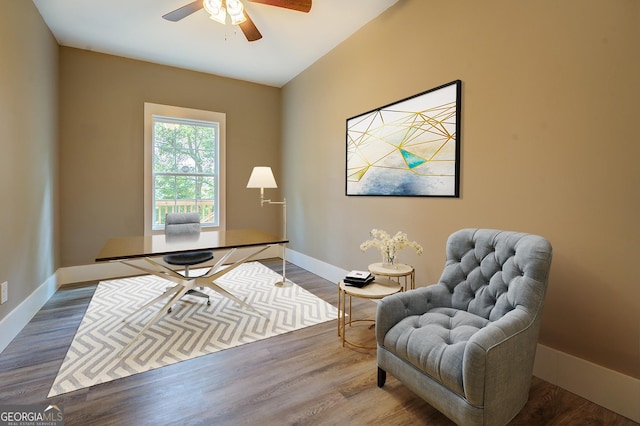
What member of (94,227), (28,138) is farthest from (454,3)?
(94,227)

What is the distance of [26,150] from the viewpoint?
8.73 feet

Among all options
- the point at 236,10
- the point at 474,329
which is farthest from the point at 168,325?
the point at 236,10

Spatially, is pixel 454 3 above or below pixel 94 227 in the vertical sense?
above

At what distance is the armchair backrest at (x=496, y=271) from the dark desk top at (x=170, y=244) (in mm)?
1432

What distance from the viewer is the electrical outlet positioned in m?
2.17

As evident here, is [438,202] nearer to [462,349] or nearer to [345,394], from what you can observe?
[462,349]

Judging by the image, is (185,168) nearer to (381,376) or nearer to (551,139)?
(381,376)

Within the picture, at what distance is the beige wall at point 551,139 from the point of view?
61.3 inches

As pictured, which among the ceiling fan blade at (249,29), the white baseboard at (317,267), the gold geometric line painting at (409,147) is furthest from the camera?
the white baseboard at (317,267)

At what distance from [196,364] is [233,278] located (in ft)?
6.32

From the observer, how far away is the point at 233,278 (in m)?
3.90

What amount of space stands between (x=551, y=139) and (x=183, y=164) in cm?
441


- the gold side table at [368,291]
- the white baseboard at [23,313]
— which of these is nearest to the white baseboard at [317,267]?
the gold side table at [368,291]

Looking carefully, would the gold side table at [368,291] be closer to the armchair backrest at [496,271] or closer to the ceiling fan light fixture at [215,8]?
the armchair backrest at [496,271]
